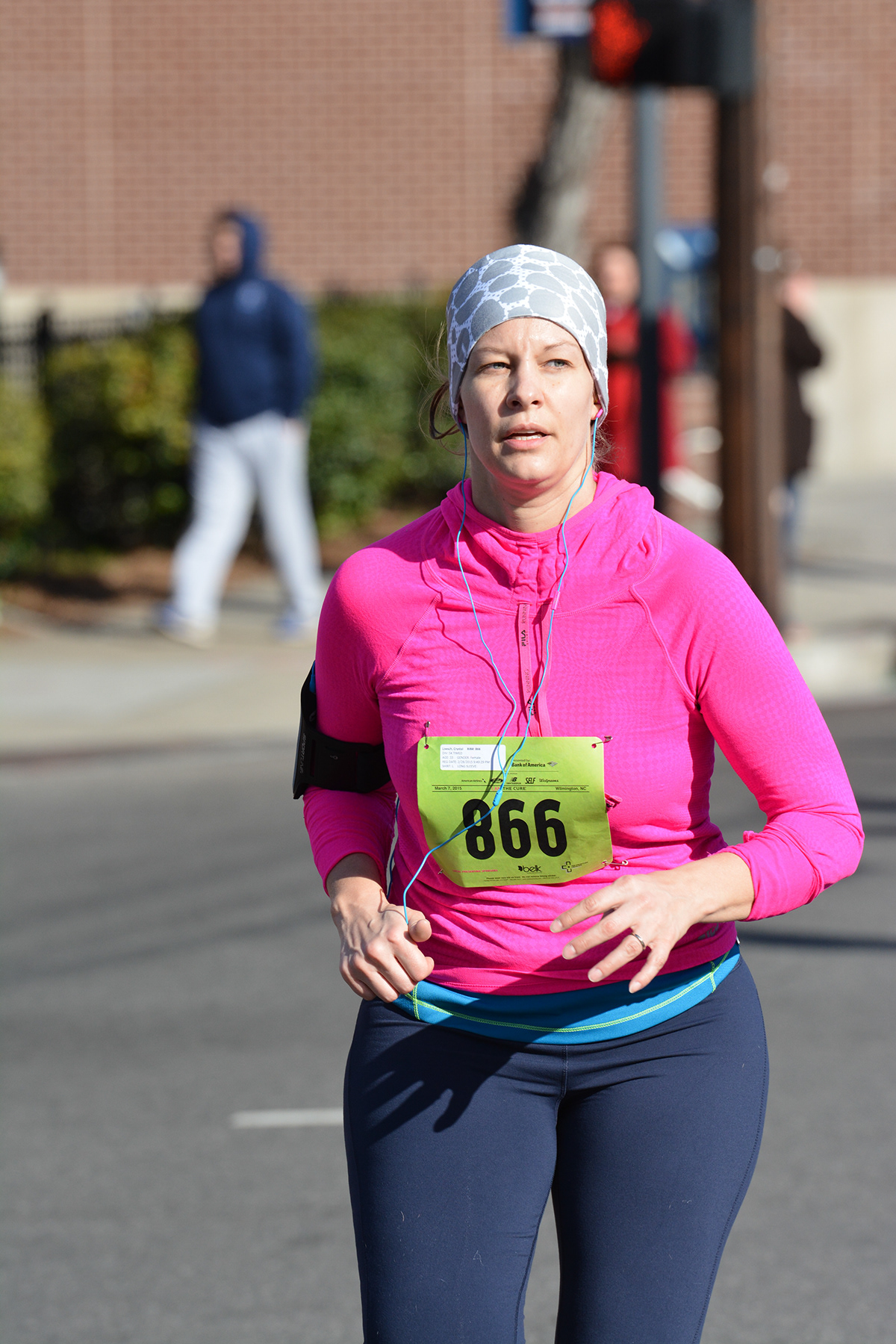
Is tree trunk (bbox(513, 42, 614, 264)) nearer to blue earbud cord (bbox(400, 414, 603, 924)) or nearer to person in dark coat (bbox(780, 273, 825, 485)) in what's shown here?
person in dark coat (bbox(780, 273, 825, 485))

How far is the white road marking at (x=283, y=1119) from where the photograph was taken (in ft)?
14.4

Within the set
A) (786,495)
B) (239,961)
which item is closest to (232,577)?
(786,495)

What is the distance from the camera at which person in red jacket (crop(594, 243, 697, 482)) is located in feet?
34.6

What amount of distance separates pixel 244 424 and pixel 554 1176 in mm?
8849

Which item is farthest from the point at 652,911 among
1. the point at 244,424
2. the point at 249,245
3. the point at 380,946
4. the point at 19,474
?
the point at 19,474

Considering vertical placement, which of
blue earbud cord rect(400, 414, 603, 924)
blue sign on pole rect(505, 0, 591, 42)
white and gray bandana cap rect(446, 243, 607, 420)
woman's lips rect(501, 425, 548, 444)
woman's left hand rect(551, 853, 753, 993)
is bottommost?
woman's left hand rect(551, 853, 753, 993)

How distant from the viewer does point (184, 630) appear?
35.7 feet

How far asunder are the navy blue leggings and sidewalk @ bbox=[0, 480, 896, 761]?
6.56 m

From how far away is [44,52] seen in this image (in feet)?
64.3

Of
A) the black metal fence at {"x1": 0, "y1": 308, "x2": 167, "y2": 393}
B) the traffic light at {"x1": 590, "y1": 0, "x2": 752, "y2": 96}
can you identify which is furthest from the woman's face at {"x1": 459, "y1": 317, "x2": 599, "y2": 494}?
the black metal fence at {"x1": 0, "y1": 308, "x2": 167, "y2": 393}

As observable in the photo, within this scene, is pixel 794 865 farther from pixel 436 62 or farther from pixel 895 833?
pixel 436 62

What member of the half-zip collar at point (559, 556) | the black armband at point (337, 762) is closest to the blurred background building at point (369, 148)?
the black armband at point (337, 762)

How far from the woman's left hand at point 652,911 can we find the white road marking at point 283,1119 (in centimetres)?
251

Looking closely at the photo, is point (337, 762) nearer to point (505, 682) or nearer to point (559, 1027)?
point (505, 682)
